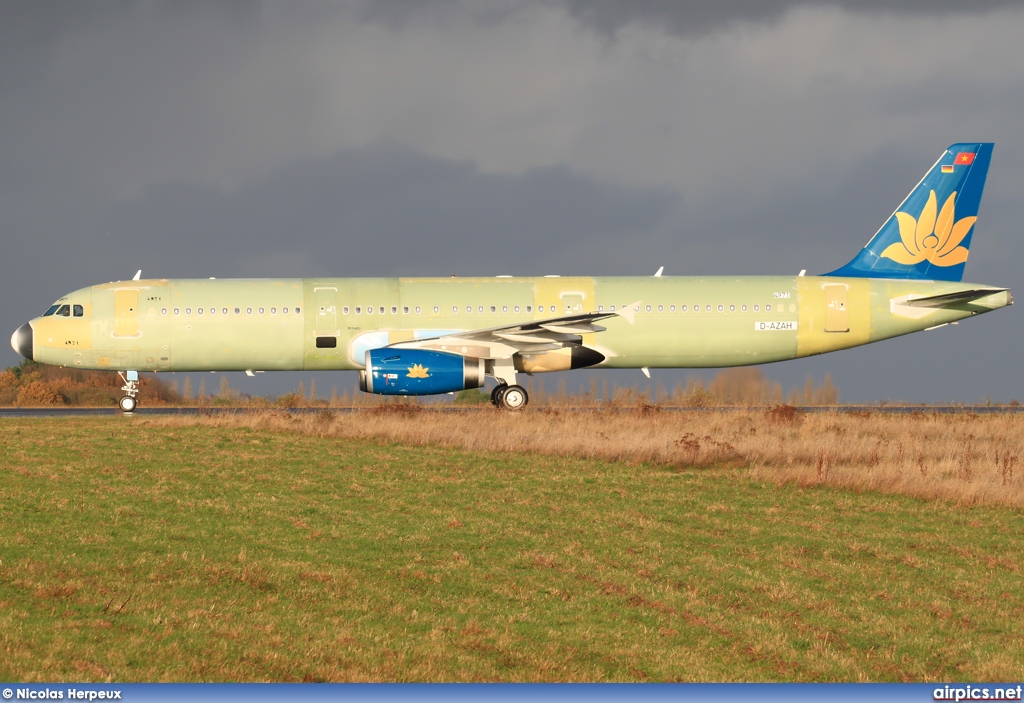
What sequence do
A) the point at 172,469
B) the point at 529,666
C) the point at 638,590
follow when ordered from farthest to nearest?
the point at 172,469 < the point at 638,590 < the point at 529,666

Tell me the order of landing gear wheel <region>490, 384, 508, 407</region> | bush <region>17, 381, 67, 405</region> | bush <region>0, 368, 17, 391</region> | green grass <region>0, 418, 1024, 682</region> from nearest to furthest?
1. green grass <region>0, 418, 1024, 682</region>
2. landing gear wheel <region>490, 384, 508, 407</region>
3. bush <region>17, 381, 67, 405</region>
4. bush <region>0, 368, 17, 391</region>

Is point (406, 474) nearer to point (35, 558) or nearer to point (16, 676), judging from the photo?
point (35, 558)

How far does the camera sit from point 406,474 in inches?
736

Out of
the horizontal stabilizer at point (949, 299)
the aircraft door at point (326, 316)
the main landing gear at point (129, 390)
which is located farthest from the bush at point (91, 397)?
the horizontal stabilizer at point (949, 299)

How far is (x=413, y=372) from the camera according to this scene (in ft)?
100

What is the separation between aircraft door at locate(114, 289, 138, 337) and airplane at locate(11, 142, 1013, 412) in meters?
0.04

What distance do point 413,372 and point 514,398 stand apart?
11.5ft

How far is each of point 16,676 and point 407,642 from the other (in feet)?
10.0

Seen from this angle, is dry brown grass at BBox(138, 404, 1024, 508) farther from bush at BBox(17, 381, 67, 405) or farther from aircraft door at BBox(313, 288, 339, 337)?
bush at BBox(17, 381, 67, 405)

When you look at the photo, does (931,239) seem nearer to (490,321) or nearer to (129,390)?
(490,321)

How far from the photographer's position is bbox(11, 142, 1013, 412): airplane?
32750mm

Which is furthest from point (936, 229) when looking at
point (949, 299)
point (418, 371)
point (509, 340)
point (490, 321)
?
point (418, 371)

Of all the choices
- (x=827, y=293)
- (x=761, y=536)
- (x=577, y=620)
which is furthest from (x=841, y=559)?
(x=827, y=293)

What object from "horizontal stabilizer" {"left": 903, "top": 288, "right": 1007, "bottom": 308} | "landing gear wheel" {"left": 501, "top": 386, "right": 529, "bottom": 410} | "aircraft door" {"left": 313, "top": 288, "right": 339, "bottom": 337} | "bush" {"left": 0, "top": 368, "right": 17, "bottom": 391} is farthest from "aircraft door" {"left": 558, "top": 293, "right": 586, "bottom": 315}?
"bush" {"left": 0, "top": 368, "right": 17, "bottom": 391}
